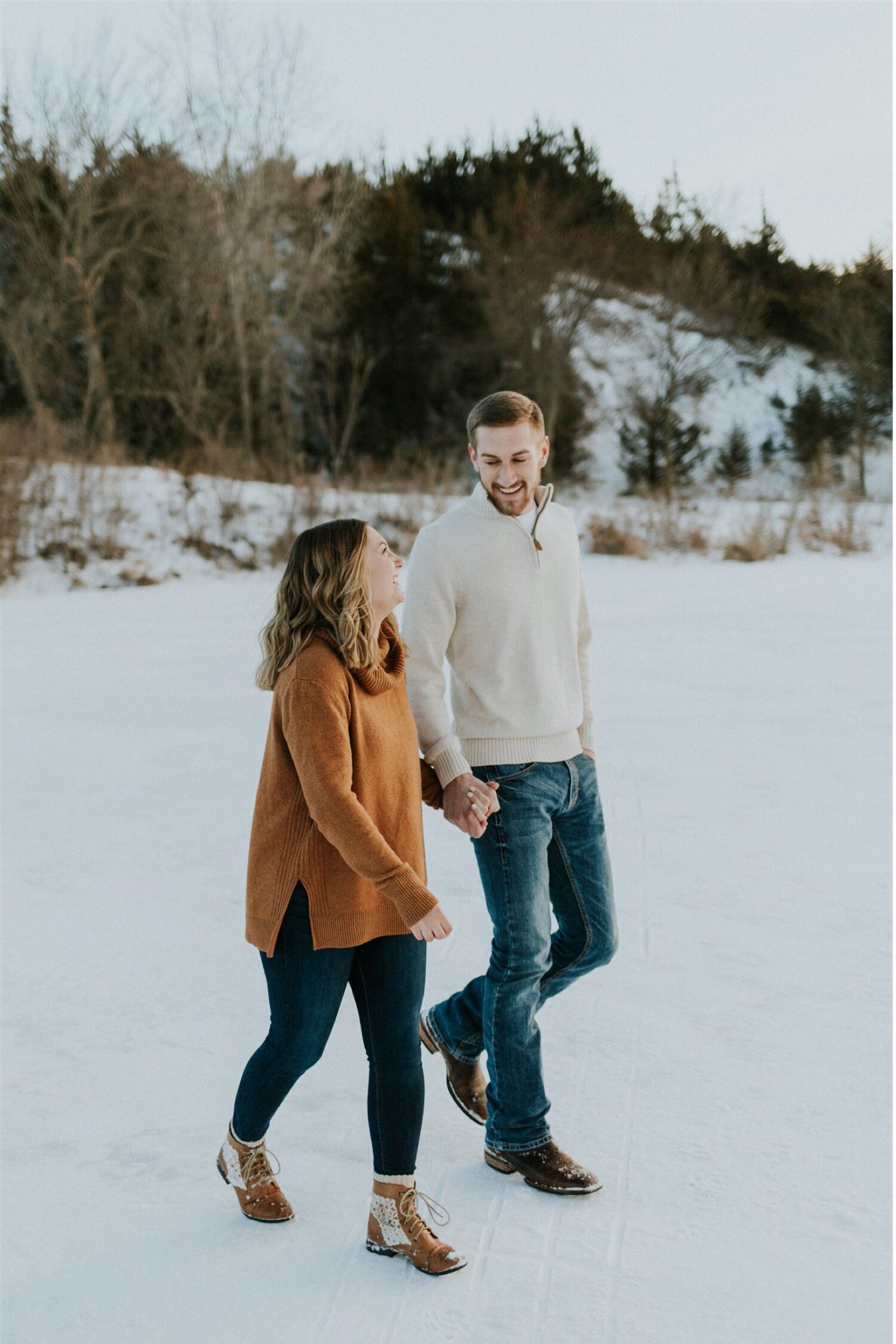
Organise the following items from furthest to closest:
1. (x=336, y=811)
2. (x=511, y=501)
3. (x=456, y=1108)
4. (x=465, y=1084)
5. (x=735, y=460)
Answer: (x=735, y=460) < (x=456, y=1108) < (x=465, y=1084) < (x=511, y=501) < (x=336, y=811)

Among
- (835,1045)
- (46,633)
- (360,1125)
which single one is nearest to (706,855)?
(835,1045)

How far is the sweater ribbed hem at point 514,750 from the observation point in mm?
2596

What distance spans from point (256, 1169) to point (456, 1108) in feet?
2.45

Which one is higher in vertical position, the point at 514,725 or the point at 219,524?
the point at 219,524

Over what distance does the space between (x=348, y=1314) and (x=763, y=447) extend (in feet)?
85.8

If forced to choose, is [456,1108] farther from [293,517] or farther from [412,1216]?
[293,517]

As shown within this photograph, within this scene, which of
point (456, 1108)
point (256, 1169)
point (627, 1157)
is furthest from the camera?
point (456, 1108)

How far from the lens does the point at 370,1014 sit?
91.4 inches

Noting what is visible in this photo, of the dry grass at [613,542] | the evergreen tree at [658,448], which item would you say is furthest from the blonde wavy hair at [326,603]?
the evergreen tree at [658,448]

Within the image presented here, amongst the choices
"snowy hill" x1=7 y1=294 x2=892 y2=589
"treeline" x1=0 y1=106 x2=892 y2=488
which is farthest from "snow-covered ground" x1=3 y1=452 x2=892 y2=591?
"treeline" x1=0 y1=106 x2=892 y2=488

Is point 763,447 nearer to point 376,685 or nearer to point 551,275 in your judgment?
point 551,275

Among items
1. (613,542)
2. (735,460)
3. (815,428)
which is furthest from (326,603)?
(815,428)

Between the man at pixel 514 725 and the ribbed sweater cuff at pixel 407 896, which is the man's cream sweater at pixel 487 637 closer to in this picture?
the man at pixel 514 725

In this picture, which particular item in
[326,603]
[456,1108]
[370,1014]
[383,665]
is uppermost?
[326,603]
